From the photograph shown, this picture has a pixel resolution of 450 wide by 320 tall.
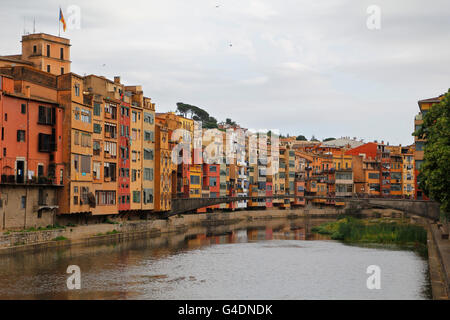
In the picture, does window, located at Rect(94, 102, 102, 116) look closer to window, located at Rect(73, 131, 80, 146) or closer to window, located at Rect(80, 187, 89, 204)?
window, located at Rect(73, 131, 80, 146)

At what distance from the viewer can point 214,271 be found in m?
46.6

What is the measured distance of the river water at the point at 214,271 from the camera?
37.6 m

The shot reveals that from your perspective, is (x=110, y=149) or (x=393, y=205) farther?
(x=393, y=205)

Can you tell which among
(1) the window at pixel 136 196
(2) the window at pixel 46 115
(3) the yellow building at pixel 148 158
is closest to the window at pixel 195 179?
(3) the yellow building at pixel 148 158

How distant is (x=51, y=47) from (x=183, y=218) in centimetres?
2819

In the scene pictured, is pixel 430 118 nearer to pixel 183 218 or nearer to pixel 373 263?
pixel 373 263

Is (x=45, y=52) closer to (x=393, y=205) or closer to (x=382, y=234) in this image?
(x=382, y=234)

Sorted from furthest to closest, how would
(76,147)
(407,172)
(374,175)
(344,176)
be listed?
1. (374,175)
2. (407,172)
3. (344,176)
4. (76,147)

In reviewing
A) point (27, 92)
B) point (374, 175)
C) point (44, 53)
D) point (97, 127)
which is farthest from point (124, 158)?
point (374, 175)

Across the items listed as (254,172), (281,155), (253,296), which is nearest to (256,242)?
(253,296)

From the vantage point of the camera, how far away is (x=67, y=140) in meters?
62.1

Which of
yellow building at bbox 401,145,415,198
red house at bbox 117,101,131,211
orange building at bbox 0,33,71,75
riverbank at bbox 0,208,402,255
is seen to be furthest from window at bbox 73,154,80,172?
yellow building at bbox 401,145,415,198

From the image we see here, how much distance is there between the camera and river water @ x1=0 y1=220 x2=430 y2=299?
3762 centimetres

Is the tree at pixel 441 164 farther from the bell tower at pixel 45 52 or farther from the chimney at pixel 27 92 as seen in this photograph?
the bell tower at pixel 45 52
